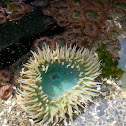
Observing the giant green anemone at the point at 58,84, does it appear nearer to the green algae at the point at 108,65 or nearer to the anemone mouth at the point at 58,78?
the anemone mouth at the point at 58,78

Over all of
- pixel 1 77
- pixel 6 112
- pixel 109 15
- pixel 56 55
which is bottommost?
pixel 6 112

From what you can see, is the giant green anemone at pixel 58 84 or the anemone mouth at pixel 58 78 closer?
the giant green anemone at pixel 58 84

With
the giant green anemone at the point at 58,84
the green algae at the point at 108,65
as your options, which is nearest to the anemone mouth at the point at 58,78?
the giant green anemone at the point at 58,84

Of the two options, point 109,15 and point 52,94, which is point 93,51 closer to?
point 109,15

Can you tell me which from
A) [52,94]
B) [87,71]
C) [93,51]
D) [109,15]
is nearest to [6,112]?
[52,94]

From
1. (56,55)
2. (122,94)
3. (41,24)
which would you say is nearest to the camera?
(122,94)

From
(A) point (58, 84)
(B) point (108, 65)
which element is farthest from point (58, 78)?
(B) point (108, 65)
